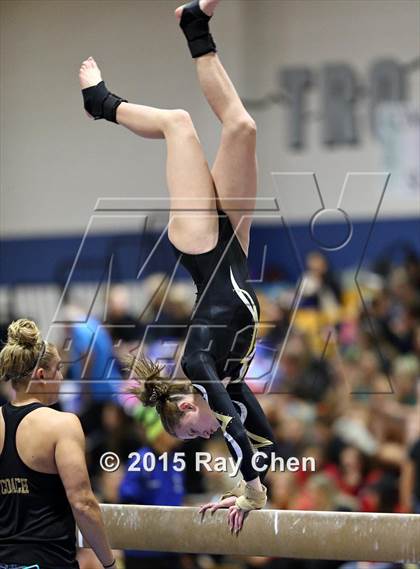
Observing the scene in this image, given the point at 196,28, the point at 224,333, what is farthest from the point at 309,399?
the point at 196,28

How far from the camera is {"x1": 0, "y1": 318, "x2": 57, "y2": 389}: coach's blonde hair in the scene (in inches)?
141

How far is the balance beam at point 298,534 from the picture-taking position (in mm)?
4113

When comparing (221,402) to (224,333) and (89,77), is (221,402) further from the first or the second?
(89,77)

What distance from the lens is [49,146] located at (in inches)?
332

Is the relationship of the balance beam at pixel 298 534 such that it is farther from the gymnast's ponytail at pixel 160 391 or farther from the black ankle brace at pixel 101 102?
the black ankle brace at pixel 101 102

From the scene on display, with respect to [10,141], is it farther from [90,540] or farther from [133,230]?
[90,540]

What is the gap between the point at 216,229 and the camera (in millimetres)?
3844

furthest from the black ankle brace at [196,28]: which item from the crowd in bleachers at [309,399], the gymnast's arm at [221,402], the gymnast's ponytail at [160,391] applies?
the crowd in bleachers at [309,399]

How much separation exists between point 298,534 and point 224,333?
939 millimetres

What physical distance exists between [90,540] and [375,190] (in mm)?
5223

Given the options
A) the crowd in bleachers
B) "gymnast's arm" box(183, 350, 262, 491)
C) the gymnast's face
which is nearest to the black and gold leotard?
"gymnast's arm" box(183, 350, 262, 491)

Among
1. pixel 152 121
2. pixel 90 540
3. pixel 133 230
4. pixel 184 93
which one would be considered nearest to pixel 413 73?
pixel 184 93

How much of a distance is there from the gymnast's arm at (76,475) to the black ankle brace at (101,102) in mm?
1083

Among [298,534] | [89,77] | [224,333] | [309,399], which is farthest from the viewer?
[309,399]
